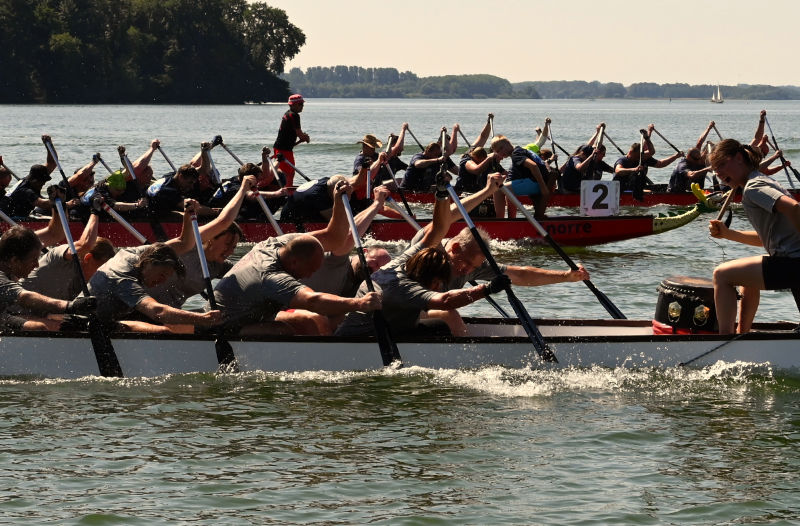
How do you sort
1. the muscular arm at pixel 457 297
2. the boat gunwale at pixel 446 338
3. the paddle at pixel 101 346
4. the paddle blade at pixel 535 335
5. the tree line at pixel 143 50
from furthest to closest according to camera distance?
the tree line at pixel 143 50
the paddle blade at pixel 535 335
the paddle at pixel 101 346
the boat gunwale at pixel 446 338
the muscular arm at pixel 457 297

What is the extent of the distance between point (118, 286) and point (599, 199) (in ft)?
40.4

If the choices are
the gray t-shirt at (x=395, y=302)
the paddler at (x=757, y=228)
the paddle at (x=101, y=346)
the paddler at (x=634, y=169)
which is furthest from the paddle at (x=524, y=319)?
the paddler at (x=634, y=169)

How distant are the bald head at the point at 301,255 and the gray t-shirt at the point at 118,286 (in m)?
1.22

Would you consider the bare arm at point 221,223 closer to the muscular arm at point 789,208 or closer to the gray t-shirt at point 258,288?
the gray t-shirt at point 258,288

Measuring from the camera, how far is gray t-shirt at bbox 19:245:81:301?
11.4 meters

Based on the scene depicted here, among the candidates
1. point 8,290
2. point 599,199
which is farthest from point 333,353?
point 599,199

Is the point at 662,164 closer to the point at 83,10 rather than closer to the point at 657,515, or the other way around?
the point at 657,515

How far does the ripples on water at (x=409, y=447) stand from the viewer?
817 centimetres

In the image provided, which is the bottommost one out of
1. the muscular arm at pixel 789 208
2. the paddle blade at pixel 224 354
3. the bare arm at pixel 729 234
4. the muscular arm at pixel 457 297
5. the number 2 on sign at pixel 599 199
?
the paddle blade at pixel 224 354

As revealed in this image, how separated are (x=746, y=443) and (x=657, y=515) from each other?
1.87 m

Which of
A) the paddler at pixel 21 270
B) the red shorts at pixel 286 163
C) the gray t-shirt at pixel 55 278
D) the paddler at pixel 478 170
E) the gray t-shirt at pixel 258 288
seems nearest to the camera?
the gray t-shirt at pixel 258 288

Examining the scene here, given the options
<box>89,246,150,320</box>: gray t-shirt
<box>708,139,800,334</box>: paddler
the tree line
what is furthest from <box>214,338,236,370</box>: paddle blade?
the tree line

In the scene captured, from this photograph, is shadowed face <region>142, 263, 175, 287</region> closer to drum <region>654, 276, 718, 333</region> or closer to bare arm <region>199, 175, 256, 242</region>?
bare arm <region>199, 175, 256, 242</region>

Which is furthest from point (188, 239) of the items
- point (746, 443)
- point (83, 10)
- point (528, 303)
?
point (83, 10)
